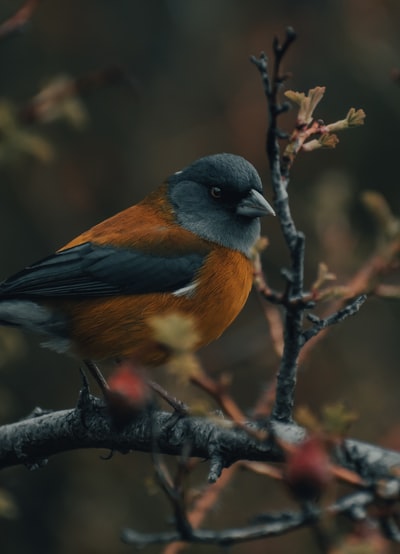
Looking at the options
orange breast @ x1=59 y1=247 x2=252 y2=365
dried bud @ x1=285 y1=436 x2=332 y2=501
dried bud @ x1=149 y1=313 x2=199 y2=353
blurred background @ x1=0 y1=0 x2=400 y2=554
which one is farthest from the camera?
blurred background @ x1=0 y1=0 x2=400 y2=554

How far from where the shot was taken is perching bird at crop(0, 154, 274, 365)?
457 centimetres

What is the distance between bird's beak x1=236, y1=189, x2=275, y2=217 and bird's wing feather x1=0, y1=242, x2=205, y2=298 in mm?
383

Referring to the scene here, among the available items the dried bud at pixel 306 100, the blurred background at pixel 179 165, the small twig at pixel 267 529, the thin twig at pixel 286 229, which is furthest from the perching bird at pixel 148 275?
the small twig at pixel 267 529

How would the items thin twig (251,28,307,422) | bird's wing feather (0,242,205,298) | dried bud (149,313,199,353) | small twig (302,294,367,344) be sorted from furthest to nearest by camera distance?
1. bird's wing feather (0,242,205,298)
2. small twig (302,294,367,344)
3. thin twig (251,28,307,422)
4. dried bud (149,313,199,353)

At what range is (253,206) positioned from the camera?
504cm

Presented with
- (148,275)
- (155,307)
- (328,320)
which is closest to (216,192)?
(148,275)

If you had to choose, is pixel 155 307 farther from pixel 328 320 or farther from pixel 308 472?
pixel 308 472

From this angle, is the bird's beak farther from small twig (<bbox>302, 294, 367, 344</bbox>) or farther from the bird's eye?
small twig (<bbox>302, 294, 367, 344</bbox>)

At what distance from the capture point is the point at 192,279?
15.4 ft

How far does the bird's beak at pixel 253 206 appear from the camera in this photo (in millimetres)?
4938

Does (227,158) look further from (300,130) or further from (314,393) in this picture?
(314,393)

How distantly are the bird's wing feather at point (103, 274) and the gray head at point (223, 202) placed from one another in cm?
27

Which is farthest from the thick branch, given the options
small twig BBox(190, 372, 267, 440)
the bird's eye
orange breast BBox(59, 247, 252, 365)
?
the bird's eye

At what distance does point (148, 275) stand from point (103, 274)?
0.27 metres
